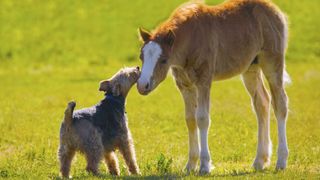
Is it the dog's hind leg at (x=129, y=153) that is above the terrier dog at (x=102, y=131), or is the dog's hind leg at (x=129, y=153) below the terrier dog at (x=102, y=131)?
below

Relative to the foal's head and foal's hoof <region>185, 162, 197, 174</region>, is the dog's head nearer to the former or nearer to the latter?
the foal's head

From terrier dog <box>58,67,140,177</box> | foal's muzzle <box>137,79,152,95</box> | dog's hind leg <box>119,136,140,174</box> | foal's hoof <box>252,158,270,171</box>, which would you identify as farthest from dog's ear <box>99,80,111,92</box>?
foal's hoof <box>252,158,270,171</box>

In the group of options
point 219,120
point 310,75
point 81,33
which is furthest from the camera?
point 81,33

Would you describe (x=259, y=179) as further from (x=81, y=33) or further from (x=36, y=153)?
(x=81, y=33)

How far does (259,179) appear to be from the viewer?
12055 millimetres

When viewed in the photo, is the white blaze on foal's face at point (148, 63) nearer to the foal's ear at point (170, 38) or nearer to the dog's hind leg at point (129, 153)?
the foal's ear at point (170, 38)

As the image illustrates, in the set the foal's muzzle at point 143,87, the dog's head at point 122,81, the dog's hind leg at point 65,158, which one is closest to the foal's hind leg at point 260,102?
the dog's head at point 122,81

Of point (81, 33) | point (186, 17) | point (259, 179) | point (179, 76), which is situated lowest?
point (259, 179)

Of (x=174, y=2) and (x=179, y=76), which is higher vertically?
(x=174, y=2)

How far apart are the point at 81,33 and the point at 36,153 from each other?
33.2 metres

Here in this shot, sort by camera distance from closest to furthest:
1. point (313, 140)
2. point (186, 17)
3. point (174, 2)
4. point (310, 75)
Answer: point (186, 17)
point (313, 140)
point (310, 75)
point (174, 2)

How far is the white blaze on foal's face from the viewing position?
12.3 metres

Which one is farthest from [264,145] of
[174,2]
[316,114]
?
[174,2]

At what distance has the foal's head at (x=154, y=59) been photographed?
12336 millimetres
